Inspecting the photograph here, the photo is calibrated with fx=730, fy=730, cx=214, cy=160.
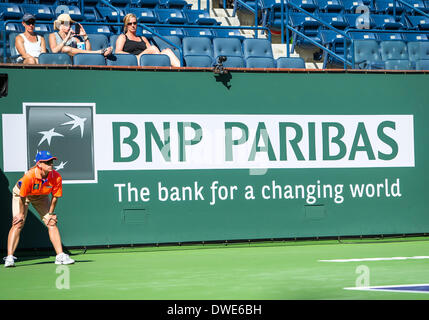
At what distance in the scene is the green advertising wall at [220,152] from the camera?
10.9 m

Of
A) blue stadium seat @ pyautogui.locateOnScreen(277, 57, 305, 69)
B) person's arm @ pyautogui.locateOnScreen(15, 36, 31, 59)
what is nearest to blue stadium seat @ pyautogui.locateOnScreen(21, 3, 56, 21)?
person's arm @ pyautogui.locateOnScreen(15, 36, 31, 59)

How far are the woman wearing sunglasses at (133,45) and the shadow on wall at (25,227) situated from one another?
10.4 ft

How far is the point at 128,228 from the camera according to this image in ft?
36.2

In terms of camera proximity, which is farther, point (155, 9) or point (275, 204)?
point (155, 9)

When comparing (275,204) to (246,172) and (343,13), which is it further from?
(343,13)

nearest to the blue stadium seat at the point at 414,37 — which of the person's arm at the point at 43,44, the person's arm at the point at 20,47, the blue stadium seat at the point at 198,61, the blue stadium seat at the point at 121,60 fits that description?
the blue stadium seat at the point at 198,61

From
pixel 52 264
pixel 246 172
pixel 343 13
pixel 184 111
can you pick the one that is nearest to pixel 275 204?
pixel 246 172

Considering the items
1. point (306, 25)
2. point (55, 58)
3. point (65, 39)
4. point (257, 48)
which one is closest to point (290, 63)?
point (257, 48)

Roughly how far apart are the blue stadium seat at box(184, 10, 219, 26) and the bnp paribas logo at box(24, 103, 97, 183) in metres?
6.20

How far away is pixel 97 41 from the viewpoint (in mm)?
13258

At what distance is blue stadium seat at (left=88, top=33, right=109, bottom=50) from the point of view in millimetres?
13242

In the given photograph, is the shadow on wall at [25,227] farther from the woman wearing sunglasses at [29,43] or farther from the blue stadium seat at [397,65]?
the blue stadium seat at [397,65]

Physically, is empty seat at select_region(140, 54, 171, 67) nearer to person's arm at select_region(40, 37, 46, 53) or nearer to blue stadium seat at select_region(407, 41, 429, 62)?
person's arm at select_region(40, 37, 46, 53)

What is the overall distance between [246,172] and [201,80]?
5.29ft
